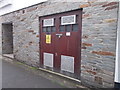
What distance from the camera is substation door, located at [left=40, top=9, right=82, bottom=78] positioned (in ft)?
11.7

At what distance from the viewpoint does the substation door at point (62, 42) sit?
3559 millimetres

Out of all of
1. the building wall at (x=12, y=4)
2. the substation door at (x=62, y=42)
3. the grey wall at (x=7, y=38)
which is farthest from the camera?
the grey wall at (x=7, y=38)

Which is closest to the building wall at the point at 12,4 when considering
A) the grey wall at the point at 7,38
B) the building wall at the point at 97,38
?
the grey wall at the point at 7,38

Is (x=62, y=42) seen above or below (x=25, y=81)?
above

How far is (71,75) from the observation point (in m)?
3.76

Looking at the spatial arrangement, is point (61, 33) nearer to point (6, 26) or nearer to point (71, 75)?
point (71, 75)

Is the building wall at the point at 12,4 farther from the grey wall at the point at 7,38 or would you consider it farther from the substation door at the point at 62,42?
the substation door at the point at 62,42

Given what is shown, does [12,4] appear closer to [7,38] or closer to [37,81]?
[7,38]

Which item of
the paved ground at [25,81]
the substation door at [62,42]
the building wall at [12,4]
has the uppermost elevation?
the building wall at [12,4]

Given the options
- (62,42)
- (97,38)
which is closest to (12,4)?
(62,42)

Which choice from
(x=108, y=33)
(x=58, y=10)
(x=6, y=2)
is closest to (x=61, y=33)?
(x=58, y=10)

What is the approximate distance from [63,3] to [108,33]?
174cm

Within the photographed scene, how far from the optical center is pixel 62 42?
3973 mm

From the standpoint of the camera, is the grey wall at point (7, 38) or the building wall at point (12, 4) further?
the grey wall at point (7, 38)
